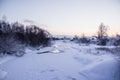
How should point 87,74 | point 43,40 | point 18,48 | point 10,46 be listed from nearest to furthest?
point 87,74 < point 10,46 < point 18,48 < point 43,40

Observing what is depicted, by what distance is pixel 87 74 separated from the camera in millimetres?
9562

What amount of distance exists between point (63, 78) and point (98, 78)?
77.9 inches

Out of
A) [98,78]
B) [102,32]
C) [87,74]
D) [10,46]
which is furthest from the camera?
[102,32]

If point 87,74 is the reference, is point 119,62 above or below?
above

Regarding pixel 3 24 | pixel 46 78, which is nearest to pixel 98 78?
pixel 46 78

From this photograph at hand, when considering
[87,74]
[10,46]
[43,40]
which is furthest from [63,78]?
[43,40]

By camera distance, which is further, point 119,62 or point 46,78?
point 119,62

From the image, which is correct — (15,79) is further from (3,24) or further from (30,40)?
(3,24)

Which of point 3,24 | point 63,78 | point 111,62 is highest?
point 3,24

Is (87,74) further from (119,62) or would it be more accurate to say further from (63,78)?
(119,62)

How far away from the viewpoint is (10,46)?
2141 cm

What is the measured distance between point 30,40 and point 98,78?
1436 inches

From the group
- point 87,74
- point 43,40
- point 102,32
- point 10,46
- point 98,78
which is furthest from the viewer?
point 102,32

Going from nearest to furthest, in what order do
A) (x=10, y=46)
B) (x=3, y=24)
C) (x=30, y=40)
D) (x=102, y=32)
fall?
(x=10, y=46), (x=30, y=40), (x=3, y=24), (x=102, y=32)
